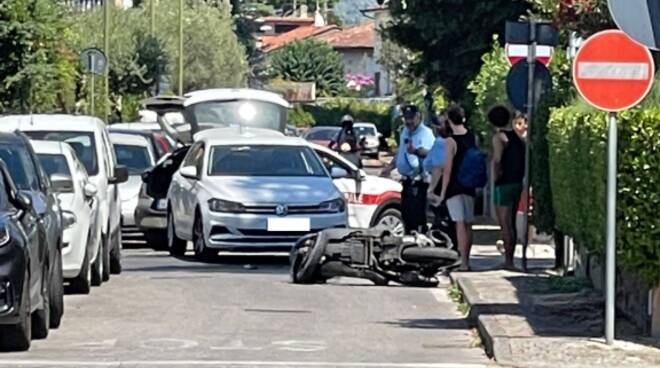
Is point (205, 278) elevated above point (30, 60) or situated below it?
below

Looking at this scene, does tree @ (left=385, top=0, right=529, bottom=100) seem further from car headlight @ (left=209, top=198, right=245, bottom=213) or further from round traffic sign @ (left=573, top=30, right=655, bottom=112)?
round traffic sign @ (left=573, top=30, right=655, bottom=112)

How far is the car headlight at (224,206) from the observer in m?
20.9

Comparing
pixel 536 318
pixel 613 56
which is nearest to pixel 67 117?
pixel 536 318

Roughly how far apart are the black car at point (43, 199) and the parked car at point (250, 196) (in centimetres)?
498

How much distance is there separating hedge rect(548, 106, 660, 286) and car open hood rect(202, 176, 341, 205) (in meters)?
6.72

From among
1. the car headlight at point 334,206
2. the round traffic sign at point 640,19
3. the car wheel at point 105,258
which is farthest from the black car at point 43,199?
the car headlight at point 334,206

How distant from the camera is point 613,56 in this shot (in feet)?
40.9

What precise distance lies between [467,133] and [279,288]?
116 inches

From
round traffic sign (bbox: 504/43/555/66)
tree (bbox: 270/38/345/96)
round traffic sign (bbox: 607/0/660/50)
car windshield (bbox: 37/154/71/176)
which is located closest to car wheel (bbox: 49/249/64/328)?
car windshield (bbox: 37/154/71/176)

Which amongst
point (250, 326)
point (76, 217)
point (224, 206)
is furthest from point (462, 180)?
point (250, 326)

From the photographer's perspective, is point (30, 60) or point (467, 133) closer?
point (467, 133)

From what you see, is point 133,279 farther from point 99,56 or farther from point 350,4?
point 350,4

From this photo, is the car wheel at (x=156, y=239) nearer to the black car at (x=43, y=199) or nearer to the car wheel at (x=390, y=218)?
the car wheel at (x=390, y=218)

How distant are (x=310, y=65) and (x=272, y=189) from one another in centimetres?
8859
